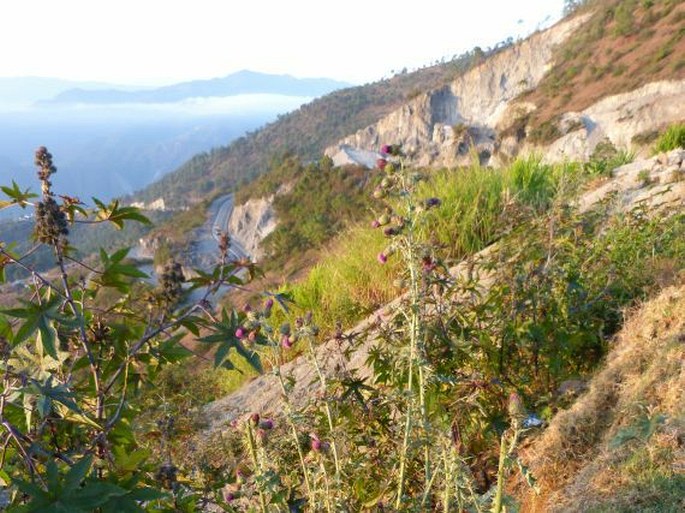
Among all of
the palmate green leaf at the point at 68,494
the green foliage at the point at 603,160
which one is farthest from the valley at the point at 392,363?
the green foliage at the point at 603,160

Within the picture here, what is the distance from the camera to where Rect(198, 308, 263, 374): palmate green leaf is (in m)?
1.60

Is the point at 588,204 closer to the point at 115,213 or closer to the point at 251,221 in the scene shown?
the point at 115,213

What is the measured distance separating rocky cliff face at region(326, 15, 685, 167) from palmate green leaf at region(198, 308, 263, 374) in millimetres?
33758

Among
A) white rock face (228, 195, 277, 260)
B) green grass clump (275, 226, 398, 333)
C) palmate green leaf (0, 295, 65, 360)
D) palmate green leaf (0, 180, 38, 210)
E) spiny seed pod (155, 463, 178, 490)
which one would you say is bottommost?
white rock face (228, 195, 277, 260)

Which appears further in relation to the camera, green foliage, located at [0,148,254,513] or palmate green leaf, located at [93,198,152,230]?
palmate green leaf, located at [93,198,152,230]

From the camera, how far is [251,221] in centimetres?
5481

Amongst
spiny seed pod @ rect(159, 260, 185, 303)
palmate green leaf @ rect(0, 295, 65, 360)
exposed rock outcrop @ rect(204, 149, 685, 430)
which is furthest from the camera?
exposed rock outcrop @ rect(204, 149, 685, 430)

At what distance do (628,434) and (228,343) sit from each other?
1532 millimetres

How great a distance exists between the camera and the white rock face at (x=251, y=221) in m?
51.8

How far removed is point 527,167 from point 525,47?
64.7 meters

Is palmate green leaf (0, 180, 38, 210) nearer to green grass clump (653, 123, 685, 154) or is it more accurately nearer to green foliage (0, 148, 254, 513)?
green foliage (0, 148, 254, 513)

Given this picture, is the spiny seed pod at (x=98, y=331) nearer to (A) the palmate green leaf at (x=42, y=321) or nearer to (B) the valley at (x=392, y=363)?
(B) the valley at (x=392, y=363)

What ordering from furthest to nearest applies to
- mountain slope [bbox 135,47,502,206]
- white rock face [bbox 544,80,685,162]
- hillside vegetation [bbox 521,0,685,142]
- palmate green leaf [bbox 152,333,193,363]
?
1. mountain slope [bbox 135,47,502,206]
2. hillside vegetation [bbox 521,0,685,142]
3. white rock face [bbox 544,80,685,162]
4. palmate green leaf [bbox 152,333,193,363]

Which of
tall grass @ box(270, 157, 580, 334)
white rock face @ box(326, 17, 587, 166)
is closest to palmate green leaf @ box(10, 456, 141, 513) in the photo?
tall grass @ box(270, 157, 580, 334)
